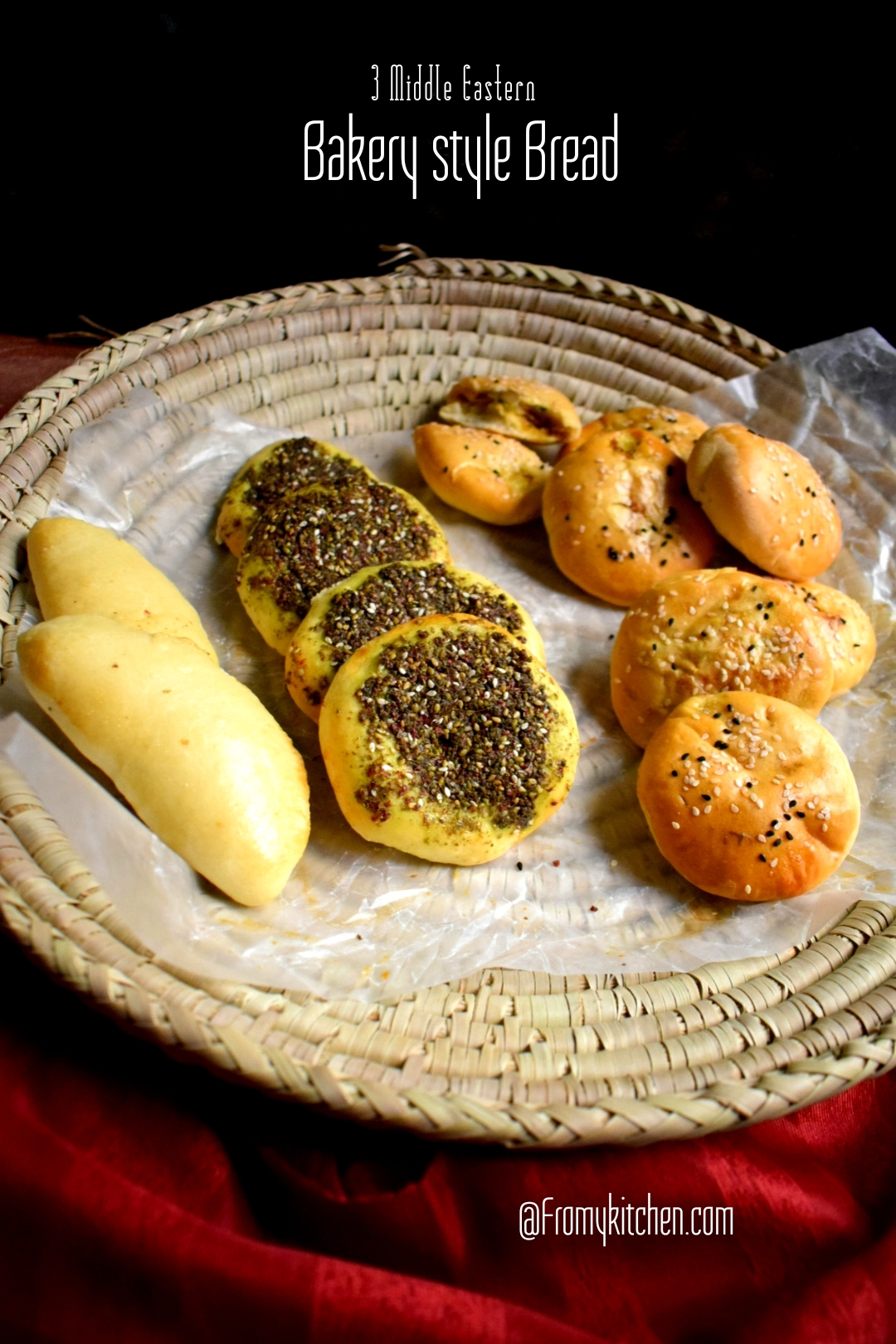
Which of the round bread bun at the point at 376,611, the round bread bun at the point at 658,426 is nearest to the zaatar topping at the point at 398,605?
the round bread bun at the point at 376,611

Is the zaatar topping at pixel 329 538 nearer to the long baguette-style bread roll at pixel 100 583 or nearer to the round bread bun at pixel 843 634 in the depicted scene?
the long baguette-style bread roll at pixel 100 583

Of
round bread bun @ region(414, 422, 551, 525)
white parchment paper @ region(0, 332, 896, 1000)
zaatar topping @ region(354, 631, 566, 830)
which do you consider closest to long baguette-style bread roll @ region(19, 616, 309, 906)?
white parchment paper @ region(0, 332, 896, 1000)

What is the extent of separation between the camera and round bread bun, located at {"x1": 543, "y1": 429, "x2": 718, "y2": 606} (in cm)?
226

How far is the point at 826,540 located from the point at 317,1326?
1837 millimetres

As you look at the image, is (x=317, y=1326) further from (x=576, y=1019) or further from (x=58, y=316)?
(x=58, y=316)

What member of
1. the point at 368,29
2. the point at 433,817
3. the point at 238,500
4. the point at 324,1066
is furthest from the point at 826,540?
the point at 368,29

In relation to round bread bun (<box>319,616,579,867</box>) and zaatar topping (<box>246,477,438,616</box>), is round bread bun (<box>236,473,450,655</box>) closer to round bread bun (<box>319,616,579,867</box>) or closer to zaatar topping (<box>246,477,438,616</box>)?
zaatar topping (<box>246,477,438,616</box>)

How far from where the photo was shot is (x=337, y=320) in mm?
2617

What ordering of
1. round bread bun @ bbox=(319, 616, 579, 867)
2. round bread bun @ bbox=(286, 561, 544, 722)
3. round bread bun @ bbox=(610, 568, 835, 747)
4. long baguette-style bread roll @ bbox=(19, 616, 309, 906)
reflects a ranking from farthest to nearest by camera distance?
round bread bun @ bbox=(610, 568, 835, 747) → round bread bun @ bbox=(286, 561, 544, 722) → round bread bun @ bbox=(319, 616, 579, 867) → long baguette-style bread roll @ bbox=(19, 616, 309, 906)

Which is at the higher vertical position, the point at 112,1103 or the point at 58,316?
the point at 58,316

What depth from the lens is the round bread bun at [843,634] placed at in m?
2.12

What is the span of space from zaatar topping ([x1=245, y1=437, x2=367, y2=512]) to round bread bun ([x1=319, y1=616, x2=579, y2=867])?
536 mm

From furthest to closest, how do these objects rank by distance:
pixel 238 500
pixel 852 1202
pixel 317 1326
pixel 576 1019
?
pixel 238 500 → pixel 576 1019 → pixel 852 1202 → pixel 317 1326
